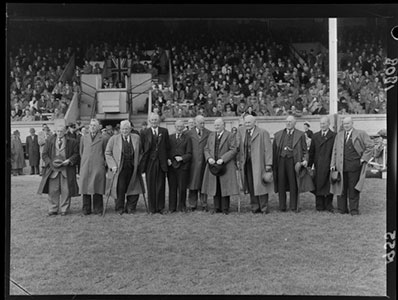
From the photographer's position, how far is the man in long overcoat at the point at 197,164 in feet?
14.1

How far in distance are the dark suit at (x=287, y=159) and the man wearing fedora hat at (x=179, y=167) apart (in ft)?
1.95

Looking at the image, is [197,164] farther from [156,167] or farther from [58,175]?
[58,175]

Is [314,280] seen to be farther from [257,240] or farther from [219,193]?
[219,193]

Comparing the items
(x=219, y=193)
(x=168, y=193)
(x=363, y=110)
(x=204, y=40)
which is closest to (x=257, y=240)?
(x=219, y=193)

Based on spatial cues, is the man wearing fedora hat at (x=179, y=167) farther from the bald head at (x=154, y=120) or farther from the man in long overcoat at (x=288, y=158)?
the man in long overcoat at (x=288, y=158)

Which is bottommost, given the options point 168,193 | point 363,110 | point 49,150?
point 168,193

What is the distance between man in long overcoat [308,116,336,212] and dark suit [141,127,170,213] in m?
0.99

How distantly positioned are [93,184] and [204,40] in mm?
1214

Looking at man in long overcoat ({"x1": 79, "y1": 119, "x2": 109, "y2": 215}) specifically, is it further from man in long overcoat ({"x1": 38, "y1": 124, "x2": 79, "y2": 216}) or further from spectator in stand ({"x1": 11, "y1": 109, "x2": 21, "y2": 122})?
spectator in stand ({"x1": 11, "y1": 109, "x2": 21, "y2": 122})

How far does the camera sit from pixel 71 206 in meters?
4.29

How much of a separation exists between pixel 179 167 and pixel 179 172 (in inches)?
1.3

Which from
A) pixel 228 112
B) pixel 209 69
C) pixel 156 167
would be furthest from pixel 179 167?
pixel 209 69

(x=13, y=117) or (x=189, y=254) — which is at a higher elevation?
(x=13, y=117)

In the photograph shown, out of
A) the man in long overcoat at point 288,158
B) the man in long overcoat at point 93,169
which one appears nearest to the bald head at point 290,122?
the man in long overcoat at point 288,158
